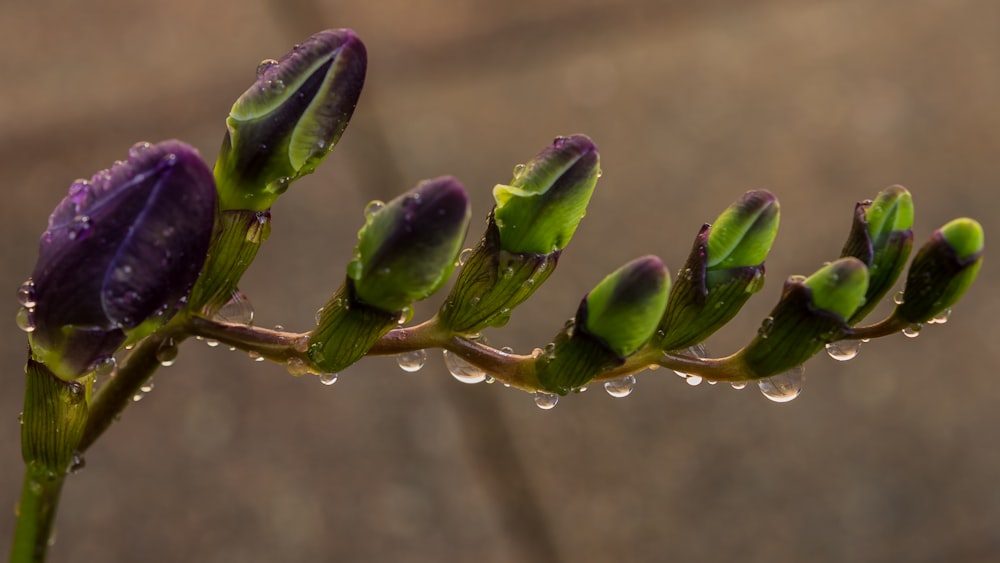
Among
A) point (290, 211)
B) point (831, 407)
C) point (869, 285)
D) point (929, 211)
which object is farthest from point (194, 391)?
point (869, 285)

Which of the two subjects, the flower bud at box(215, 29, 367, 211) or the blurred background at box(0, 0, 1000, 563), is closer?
the flower bud at box(215, 29, 367, 211)

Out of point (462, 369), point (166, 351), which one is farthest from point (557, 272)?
point (166, 351)

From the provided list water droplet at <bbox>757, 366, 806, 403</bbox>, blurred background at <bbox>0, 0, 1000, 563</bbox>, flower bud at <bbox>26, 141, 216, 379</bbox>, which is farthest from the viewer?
blurred background at <bbox>0, 0, 1000, 563</bbox>

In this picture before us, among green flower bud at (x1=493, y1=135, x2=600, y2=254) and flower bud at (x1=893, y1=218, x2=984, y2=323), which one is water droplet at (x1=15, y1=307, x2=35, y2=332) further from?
flower bud at (x1=893, y1=218, x2=984, y2=323)

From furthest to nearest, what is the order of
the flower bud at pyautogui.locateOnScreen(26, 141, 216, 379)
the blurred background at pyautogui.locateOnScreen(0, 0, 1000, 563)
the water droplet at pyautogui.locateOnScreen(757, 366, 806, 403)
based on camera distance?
the blurred background at pyautogui.locateOnScreen(0, 0, 1000, 563) → the water droplet at pyautogui.locateOnScreen(757, 366, 806, 403) → the flower bud at pyautogui.locateOnScreen(26, 141, 216, 379)

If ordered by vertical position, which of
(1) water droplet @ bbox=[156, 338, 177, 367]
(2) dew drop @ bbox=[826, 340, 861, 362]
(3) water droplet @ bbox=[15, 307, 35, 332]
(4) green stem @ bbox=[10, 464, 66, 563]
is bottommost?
(4) green stem @ bbox=[10, 464, 66, 563]

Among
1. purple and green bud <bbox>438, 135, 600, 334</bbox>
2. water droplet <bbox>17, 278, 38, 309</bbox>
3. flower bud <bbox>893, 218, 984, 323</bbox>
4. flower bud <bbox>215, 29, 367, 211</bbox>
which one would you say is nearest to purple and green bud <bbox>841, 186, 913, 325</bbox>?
flower bud <bbox>893, 218, 984, 323</bbox>
